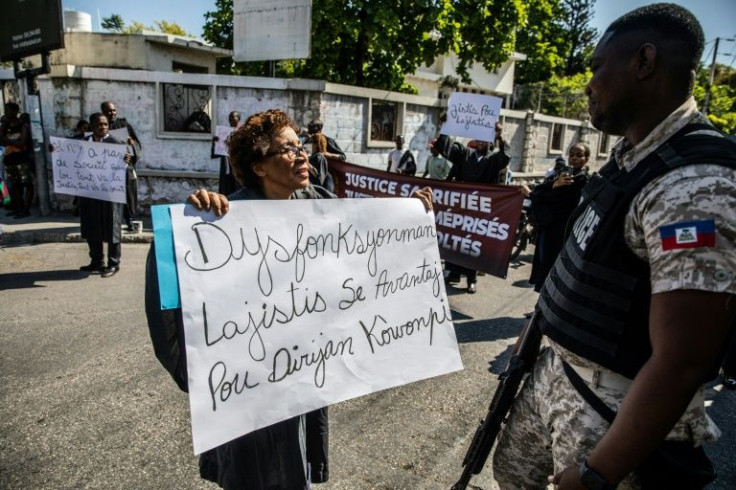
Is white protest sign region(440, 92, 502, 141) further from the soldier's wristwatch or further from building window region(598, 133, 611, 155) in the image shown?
building window region(598, 133, 611, 155)

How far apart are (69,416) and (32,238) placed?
233 inches

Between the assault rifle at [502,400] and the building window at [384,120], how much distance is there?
32.5 feet

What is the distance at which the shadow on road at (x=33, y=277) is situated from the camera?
5516mm

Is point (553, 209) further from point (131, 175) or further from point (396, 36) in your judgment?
point (396, 36)

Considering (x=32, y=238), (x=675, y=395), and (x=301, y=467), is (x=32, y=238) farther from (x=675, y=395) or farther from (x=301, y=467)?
Answer: (x=675, y=395)

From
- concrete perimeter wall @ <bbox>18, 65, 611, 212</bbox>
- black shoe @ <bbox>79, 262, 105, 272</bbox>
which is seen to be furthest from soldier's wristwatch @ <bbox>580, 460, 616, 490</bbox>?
concrete perimeter wall @ <bbox>18, 65, 611, 212</bbox>

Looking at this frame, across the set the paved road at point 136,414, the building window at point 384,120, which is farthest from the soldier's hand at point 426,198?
the building window at point 384,120

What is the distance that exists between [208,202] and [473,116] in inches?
236

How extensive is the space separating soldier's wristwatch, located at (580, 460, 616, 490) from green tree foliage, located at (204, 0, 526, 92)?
12228 mm

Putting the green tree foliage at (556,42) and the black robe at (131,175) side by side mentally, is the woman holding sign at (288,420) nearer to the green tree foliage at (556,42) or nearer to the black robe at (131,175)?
the black robe at (131,175)

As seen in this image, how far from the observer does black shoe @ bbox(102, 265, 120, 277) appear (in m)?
5.97

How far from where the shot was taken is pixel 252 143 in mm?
1930

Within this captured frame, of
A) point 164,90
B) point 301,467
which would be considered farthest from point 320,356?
point 164,90

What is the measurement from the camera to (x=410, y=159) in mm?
11312
